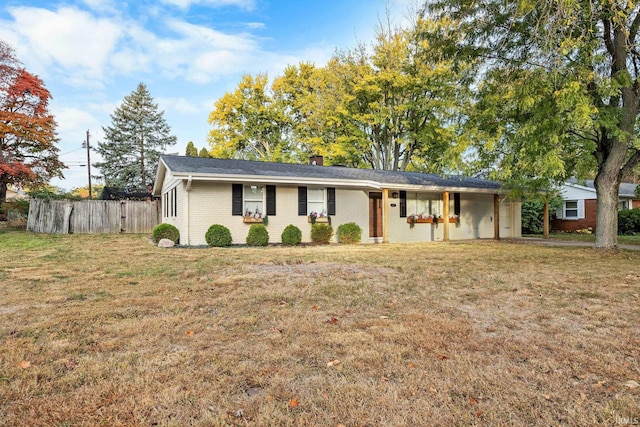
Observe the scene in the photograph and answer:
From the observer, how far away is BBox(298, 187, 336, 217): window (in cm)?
1297

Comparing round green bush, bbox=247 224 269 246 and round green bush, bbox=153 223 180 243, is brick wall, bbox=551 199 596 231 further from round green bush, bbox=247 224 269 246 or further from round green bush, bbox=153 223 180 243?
round green bush, bbox=153 223 180 243

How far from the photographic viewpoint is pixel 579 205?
822 inches

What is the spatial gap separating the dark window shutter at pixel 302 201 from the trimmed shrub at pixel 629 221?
1728cm

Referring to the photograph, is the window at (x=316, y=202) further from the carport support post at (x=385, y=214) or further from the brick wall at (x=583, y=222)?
the brick wall at (x=583, y=222)

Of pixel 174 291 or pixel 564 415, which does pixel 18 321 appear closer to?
pixel 174 291

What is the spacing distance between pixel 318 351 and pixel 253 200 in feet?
31.7

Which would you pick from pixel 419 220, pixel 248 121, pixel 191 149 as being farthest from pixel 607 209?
pixel 191 149

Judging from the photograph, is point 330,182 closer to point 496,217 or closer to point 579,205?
point 496,217

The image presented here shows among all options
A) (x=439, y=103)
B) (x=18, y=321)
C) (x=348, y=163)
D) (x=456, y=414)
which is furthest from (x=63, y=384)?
(x=348, y=163)

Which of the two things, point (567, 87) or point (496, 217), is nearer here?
point (567, 87)

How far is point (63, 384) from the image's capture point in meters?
2.40

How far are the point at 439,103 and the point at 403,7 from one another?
5745 mm

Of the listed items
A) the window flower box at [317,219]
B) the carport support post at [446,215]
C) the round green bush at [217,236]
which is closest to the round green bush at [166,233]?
the round green bush at [217,236]

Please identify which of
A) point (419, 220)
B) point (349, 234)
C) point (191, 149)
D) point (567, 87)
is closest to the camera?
point (567, 87)
